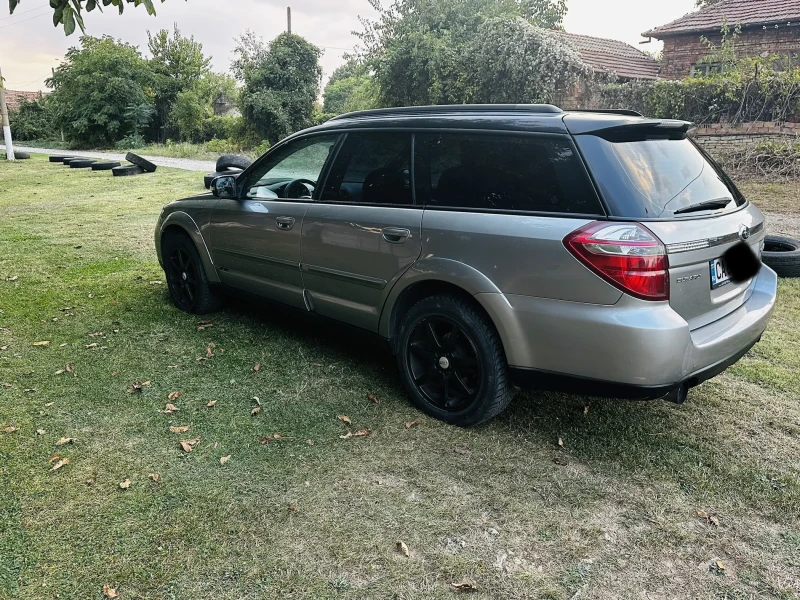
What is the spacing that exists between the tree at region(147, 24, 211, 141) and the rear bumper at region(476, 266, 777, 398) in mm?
38243

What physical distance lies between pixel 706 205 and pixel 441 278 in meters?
1.37

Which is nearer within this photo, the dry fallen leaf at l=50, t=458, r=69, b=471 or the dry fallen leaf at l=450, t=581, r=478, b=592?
the dry fallen leaf at l=450, t=581, r=478, b=592

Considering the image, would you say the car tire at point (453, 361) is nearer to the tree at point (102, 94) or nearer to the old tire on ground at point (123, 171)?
the old tire on ground at point (123, 171)

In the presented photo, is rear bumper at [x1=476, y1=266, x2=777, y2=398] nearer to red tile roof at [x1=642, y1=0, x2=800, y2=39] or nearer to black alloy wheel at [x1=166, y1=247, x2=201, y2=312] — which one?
black alloy wheel at [x1=166, y1=247, x2=201, y2=312]

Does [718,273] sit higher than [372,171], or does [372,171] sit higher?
[372,171]

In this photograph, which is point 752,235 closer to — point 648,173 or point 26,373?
point 648,173

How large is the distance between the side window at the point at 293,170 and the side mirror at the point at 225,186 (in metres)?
0.12

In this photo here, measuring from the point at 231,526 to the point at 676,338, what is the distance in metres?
2.12

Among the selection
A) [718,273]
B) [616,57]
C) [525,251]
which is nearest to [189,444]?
[525,251]

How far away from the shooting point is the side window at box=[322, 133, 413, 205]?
145 inches

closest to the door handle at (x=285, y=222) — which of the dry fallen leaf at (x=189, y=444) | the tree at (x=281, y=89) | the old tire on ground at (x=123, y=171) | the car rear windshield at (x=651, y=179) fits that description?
the dry fallen leaf at (x=189, y=444)

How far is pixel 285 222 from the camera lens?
432 cm

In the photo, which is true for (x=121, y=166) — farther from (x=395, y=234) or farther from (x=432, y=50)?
(x=395, y=234)

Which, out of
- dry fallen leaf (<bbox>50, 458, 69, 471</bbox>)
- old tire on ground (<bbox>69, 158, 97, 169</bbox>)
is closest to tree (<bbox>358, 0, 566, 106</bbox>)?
old tire on ground (<bbox>69, 158, 97, 169</bbox>)
